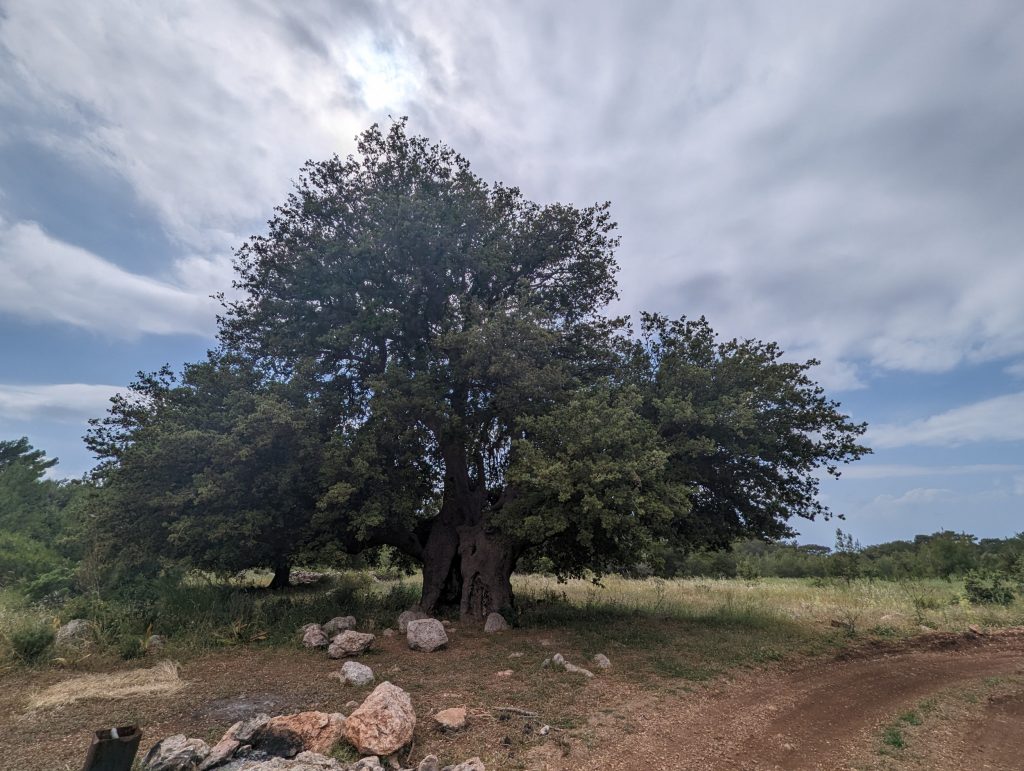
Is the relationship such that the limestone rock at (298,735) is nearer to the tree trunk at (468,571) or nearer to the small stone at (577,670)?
the small stone at (577,670)

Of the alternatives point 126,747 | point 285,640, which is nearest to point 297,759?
point 126,747

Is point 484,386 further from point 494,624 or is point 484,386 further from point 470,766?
point 470,766

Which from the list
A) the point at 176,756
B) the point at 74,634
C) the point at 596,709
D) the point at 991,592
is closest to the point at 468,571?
the point at 596,709

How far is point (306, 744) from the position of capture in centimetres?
693

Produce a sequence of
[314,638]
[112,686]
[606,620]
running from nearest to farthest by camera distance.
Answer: [112,686] < [314,638] < [606,620]

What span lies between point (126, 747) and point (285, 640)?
8.69 metres

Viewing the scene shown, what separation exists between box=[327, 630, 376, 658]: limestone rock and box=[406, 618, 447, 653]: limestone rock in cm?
97

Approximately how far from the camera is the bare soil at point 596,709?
7137 millimetres

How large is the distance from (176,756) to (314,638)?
283 inches

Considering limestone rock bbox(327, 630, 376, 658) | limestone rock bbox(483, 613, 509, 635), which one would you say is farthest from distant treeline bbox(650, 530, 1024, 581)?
limestone rock bbox(327, 630, 376, 658)

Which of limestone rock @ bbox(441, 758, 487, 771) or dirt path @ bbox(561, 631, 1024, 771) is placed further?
dirt path @ bbox(561, 631, 1024, 771)

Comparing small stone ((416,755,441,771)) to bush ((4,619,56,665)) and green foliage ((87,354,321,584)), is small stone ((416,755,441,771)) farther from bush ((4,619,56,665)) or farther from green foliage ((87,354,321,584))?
bush ((4,619,56,665))

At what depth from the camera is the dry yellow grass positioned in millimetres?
9102

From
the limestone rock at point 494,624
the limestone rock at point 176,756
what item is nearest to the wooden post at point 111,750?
the limestone rock at point 176,756
